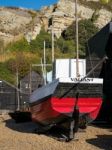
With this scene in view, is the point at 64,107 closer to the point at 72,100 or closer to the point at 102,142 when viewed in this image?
the point at 72,100

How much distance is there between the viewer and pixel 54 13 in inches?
2879

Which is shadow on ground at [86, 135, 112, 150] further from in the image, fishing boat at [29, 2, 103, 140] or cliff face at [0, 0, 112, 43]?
cliff face at [0, 0, 112, 43]

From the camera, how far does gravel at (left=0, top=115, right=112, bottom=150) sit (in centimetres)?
1758

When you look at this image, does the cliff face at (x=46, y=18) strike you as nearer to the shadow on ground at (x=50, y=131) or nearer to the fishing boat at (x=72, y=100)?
the shadow on ground at (x=50, y=131)

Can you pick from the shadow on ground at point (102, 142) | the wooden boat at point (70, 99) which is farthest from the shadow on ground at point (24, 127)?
the shadow on ground at point (102, 142)

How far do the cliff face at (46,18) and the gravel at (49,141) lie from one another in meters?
44.0

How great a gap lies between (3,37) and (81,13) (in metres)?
13.6

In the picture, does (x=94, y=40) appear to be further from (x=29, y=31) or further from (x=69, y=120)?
(x=29, y=31)

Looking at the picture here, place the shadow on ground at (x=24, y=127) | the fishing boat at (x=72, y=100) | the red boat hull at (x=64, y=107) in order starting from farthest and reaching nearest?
the shadow on ground at (x=24, y=127), the red boat hull at (x=64, y=107), the fishing boat at (x=72, y=100)

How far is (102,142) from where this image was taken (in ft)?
60.9

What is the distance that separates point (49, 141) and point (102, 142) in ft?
6.46

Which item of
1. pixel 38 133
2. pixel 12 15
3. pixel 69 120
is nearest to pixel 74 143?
pixel 69 120

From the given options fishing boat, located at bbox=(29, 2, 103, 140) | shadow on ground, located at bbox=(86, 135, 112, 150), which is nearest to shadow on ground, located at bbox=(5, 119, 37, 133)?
fishing boat, located at bbox=(29, 2, 103, 140)

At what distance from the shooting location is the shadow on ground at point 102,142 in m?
17.6
